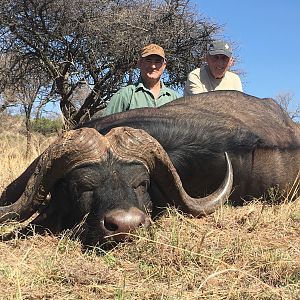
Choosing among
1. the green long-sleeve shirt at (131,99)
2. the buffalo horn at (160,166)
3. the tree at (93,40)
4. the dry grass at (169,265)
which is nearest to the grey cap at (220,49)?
the green long-sleeve shirt at (131,99)

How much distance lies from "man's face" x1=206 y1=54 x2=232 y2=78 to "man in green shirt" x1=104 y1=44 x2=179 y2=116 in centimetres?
80

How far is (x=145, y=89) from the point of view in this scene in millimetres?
6621

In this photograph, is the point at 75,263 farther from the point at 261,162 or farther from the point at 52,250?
the point at 261,162

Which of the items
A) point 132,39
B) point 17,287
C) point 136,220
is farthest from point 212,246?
point 132,39

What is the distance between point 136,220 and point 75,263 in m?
0.49

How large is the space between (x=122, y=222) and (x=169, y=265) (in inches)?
18.7

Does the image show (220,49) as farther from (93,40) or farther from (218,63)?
(93,40)

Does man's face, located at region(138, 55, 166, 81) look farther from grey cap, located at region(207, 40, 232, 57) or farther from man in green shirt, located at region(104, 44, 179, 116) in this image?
grey cap, located at region(207, 40, 232, 57)

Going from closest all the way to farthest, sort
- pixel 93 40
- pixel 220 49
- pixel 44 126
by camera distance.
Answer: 1. pixel 220 49
2. pixel 93 40
3. pixel 44 126

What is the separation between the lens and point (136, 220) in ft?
11.0

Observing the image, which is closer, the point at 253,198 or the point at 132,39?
the point at 253,198

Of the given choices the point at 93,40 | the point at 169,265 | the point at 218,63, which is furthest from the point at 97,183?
the point at 93,40

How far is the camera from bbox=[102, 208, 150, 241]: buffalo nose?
10.9 ft

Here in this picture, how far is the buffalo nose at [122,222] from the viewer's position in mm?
3326
